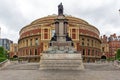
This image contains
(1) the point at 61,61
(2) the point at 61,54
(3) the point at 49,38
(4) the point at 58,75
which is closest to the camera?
(4) the point at 58,75

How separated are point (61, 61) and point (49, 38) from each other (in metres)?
53.5

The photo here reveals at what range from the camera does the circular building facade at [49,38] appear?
97.6 m

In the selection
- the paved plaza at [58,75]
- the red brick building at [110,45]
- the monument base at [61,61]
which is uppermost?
the red brick building at [110,45]

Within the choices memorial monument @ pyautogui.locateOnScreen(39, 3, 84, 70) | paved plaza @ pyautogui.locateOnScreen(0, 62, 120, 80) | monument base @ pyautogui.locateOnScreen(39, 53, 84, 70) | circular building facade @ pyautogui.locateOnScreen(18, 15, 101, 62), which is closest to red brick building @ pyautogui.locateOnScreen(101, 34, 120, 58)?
circular building facade @ pyautogui.locateOnScreen(18, 15, 101, 62)

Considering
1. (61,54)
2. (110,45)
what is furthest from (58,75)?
(110,45)

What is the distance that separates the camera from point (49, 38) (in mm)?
96812

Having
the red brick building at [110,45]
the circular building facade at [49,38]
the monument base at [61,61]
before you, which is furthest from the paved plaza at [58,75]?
the red brick building at [110,45]

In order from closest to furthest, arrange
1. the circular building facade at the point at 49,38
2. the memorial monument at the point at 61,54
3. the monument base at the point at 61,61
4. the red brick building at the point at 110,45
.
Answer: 1. the monument base at the point at 61,61
2. the memorial monument at the point at 61,54
3. the circular building facade at the point at 49,38
4. the red brick building at the point at 110,45

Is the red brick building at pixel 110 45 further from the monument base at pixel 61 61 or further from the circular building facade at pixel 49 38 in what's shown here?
the monument base at pixel 61 61

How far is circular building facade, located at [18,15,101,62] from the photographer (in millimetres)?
97562

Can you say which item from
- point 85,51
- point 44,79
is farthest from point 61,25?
point 85,51

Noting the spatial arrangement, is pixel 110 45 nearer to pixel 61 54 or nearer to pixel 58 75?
pixel 61 54

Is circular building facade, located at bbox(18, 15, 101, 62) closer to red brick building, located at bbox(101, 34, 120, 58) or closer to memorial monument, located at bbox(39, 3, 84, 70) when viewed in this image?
red brick building, located at bbox(101, 34, 120, 58)

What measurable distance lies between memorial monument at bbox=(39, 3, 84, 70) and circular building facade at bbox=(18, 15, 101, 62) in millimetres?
44602
